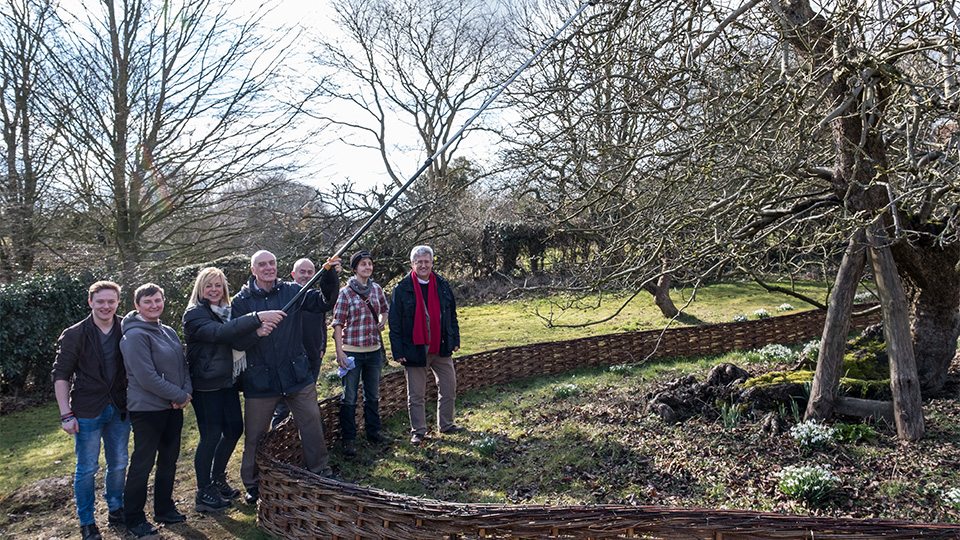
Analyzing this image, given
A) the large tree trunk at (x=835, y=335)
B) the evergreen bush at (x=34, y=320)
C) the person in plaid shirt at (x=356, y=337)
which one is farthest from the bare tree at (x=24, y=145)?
the large tree trunk at (x=835, y=335)

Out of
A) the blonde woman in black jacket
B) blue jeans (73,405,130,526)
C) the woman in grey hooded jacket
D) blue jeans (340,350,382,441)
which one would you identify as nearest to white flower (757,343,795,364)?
blue jeans (340,350,382,441)

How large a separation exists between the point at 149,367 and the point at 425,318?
255cm

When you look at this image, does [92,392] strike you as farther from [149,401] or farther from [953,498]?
[953,498]

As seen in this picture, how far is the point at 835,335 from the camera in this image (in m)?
5.38

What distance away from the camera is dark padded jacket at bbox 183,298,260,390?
4.70 m

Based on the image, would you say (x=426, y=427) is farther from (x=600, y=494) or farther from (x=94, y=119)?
(x=94, y=119)

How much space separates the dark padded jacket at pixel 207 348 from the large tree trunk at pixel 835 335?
16.0 feet

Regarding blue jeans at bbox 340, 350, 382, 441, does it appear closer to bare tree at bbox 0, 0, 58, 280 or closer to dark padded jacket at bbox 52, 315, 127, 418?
dark padded jacket at bbox 52, 315, 127, 418

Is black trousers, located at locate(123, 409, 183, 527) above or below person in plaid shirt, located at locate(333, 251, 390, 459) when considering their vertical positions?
below

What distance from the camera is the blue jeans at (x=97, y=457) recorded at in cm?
435

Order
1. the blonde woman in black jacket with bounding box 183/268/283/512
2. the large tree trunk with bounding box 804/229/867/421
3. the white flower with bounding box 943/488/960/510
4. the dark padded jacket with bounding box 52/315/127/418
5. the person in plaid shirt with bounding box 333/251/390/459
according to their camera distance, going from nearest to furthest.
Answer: the white flower with bounding box 943/488/960/510 < the dark padded jacket with bounding box 52/315/127/418 < the blonde woman in black jacket with bounding box 183/268/283/512 < the large tree trunk with bounding box 804/229/867/421 < the person in plaid shirt with bounding box 333/251/390/459

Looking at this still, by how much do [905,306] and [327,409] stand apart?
5439 mm

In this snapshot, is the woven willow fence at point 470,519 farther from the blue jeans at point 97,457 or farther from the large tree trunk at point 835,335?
the large tree trunk at point 835,335

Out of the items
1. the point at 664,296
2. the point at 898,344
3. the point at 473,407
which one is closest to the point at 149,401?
the point at 473,407
